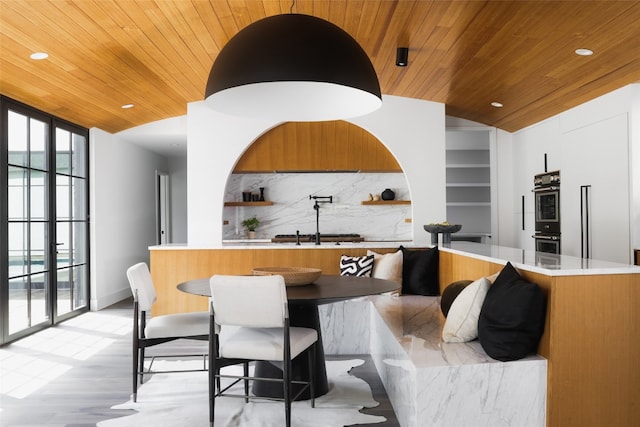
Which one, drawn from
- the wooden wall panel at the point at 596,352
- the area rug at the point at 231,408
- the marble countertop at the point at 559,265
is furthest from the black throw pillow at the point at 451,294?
the wooden wall panel at the point at 596,352

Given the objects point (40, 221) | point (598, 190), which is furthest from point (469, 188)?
point (40, 221)

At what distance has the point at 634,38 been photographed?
394 cm

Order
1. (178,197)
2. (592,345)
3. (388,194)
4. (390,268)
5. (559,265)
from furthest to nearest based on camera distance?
(178,197)
(388,194)
(390,268)
(559,265)
(592,345)

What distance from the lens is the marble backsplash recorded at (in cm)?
780

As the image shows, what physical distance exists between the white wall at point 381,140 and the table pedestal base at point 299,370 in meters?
3.20

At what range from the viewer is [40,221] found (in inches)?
235

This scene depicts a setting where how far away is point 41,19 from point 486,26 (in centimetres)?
311

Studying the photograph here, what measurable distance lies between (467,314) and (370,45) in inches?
106

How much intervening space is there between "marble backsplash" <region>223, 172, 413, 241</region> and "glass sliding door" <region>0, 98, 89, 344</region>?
197 centimetres

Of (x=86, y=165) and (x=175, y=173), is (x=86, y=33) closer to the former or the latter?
(x=86, y=165)

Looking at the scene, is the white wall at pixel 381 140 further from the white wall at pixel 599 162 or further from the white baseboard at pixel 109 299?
the white baseboard at pixel 109 299

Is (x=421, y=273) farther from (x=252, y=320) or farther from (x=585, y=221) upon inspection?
(x=252, y=320)

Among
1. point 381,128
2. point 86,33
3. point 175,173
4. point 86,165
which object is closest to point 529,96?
point 381,128

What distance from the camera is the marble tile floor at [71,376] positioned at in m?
3.42
